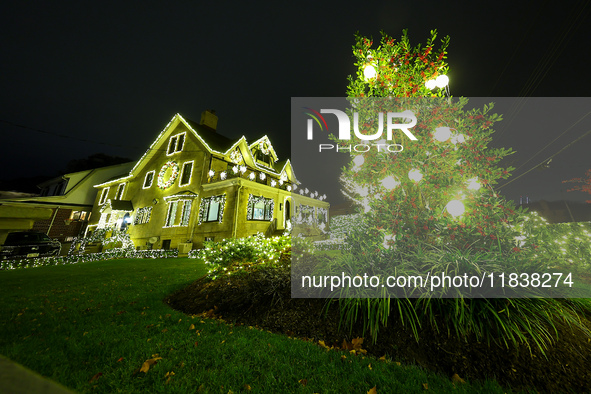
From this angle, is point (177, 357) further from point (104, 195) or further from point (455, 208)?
point (104, 195)

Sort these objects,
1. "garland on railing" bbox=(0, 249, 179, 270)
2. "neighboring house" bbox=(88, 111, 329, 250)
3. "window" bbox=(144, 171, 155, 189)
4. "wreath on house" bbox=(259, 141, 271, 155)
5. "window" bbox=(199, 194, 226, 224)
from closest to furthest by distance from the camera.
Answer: "garland on railing" bbox=(0, 249, 179, 270), "neighboring house" bbox=(88, 111, 329, 250), "window" bbox=(199, 194, 226, 224), "window" bbox=(144, 171, 155, 189), "wreath on house" bbox=(259, 141, 271, 155)

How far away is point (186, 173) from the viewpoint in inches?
691

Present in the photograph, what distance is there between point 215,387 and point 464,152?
5038 millimetres

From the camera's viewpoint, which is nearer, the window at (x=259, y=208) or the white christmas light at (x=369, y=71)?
the white christmas light at (x=369, y=71)

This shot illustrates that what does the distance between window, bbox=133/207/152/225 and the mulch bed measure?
707 inches

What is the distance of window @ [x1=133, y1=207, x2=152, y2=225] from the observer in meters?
18.3

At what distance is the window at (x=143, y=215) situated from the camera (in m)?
18.3

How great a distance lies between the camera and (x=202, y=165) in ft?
55.1

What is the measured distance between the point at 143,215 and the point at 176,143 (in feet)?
21.7

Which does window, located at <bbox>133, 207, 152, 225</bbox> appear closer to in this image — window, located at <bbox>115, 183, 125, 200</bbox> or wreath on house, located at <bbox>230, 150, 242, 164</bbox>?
window, located at <bbox>115, 183, 125, 200</bbox>

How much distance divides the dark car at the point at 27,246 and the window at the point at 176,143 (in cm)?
962

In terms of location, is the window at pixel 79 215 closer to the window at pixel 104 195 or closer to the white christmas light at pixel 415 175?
the window at pixel 104 195

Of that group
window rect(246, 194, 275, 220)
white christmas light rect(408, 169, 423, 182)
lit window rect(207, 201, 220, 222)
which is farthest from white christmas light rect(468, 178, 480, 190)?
lit window rect(207, 201, 220, 222)
